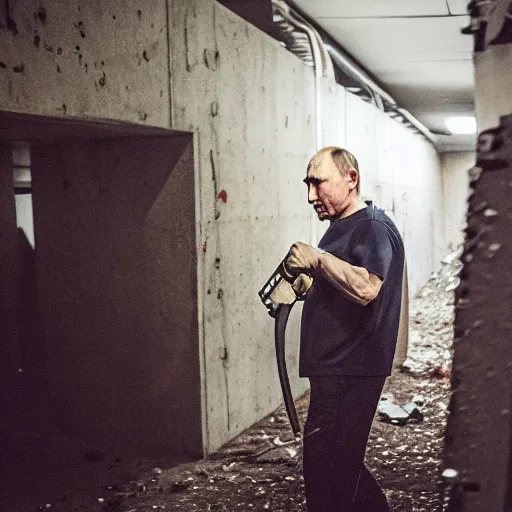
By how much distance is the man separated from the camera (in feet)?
7.47

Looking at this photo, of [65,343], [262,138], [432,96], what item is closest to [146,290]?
[65,343]

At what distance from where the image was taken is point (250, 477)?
362cm

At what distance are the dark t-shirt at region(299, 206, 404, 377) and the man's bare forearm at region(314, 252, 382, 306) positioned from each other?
0.18ft

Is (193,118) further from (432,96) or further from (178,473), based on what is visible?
(432,96)

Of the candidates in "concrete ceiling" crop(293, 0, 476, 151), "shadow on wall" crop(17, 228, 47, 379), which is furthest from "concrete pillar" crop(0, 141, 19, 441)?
"concrete ceiling" crop(293, 0, 476, 151)

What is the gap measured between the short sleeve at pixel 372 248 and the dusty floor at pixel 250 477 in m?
0.77

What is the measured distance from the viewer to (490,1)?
0.84 meters

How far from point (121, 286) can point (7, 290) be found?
112 cm

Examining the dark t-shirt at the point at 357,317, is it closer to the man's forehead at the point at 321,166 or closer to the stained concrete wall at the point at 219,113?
the man's forehead at the point at 321,166

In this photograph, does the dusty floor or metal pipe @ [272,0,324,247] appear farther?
metal pipe @ [272,0,324,247]

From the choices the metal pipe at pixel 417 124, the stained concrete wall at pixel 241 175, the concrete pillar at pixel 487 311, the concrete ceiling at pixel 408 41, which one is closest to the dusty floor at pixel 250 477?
the stained concrete wall at pixel 241 175

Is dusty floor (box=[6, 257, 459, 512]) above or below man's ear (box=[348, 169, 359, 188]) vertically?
below

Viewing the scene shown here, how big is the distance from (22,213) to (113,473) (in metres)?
3.30

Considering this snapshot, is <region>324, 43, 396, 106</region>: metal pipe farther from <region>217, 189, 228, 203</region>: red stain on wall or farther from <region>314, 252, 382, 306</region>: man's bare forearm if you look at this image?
<region>314, 252, 382, 306</region>: man's bare forearm
